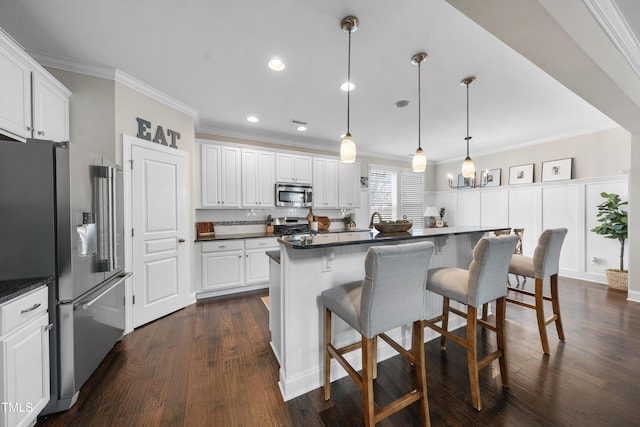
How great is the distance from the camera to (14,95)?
180 cm

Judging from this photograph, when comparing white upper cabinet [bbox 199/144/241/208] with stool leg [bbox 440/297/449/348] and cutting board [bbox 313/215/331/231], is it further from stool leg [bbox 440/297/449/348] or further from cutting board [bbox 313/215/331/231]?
stool leg [bbox 440/297/449/348]

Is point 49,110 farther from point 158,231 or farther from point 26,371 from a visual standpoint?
point 26,371

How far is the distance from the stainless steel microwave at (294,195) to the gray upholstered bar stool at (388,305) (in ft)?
10.3

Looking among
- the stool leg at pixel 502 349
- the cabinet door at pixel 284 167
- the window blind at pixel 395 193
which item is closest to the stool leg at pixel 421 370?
the stool leg at pixel 502 349

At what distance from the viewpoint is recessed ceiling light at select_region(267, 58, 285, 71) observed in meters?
2.29

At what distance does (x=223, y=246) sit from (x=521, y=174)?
20.1 feet

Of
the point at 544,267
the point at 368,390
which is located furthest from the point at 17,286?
the point at 544,267

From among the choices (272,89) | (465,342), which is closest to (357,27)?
(272,89)

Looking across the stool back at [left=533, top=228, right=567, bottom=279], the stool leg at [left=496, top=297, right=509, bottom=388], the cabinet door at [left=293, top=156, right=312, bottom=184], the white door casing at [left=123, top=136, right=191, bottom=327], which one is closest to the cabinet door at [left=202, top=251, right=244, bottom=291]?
the white door casing at [left=123, top=136, right=191, bottom=327]

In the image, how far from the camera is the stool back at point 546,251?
7.00ft

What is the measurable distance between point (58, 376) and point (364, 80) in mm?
3556

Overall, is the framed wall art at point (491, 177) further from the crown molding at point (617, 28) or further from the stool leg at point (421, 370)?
the stool leg at point (421, 370)

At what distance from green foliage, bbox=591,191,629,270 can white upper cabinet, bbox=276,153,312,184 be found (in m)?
4.87

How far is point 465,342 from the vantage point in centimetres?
172
